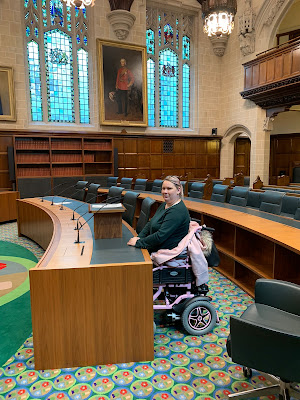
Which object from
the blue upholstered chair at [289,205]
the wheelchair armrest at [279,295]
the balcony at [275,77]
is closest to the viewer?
the wheelchair armrest at [279,295]

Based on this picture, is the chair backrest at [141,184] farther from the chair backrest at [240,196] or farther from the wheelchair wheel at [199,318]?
the wheelchair wheel at [199,318]

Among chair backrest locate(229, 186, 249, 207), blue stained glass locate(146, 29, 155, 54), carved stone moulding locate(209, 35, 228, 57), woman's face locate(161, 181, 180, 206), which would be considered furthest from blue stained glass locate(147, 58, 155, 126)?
woman's face locate(161, 181, 180, 206)

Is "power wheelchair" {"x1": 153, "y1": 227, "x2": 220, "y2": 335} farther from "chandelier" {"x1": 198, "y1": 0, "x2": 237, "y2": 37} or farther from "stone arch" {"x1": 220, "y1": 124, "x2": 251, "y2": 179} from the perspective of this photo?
"stone arch" {"x1": 220, "y1": 124, "x2": 251, "y2": 179}

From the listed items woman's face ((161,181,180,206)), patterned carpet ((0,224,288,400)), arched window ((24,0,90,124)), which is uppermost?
arched window ((24,0,90,124))

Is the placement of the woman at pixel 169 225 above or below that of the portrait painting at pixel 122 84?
below

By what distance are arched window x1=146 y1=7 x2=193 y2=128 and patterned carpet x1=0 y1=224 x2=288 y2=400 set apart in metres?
9.66

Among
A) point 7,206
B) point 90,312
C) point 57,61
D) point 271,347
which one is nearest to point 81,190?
point 7,206

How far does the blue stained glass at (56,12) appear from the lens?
944 centimetres

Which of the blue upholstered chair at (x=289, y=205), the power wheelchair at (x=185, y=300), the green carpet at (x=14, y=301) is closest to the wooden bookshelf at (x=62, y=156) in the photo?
the green carpet at (x=14, y=301)

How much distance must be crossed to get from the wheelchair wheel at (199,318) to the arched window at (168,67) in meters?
9.35

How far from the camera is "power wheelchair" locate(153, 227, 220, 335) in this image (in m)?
2.50

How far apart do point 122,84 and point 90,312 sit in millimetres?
9359

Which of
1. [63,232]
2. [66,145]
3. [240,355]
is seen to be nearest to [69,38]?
[66,145]

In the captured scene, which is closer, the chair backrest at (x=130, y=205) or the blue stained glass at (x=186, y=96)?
the chair backrest at (x=130, y=205)
